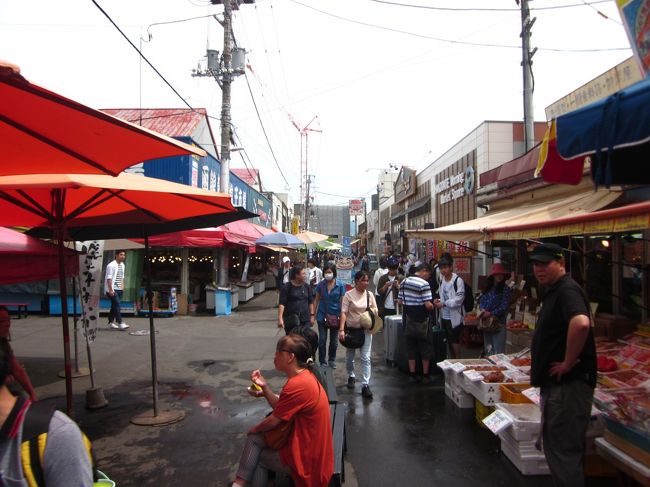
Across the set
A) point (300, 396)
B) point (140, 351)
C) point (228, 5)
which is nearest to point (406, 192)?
point (228, 5)

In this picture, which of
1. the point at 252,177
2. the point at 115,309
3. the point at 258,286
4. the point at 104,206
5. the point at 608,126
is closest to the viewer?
the point at 608,126

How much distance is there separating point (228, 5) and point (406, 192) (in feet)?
56.8

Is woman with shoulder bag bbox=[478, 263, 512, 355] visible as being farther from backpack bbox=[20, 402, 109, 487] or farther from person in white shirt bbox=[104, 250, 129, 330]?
person in white shirt bbox=[104, 250, 129, 330]

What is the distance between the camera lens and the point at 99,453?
4.48m

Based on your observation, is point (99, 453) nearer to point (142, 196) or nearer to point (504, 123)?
point (142, 196)

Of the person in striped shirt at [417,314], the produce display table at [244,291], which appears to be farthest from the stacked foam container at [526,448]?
the produce display table at [244,291]

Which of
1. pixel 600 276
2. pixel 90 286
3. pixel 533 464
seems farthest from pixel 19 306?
pixel 600 276

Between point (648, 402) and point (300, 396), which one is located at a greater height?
point (300, 396)

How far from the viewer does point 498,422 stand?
13.7ft

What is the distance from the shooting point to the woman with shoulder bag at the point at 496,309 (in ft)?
21.0

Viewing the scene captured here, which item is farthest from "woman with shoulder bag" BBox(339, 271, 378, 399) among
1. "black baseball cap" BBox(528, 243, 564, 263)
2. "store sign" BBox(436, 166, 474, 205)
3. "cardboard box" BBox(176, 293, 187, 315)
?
"store sign" BBox(436, 166, 474, 205)

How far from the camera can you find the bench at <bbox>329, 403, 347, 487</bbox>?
330cm

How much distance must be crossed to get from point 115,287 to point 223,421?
768 cm

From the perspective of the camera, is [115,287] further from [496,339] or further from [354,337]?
[496,339]
